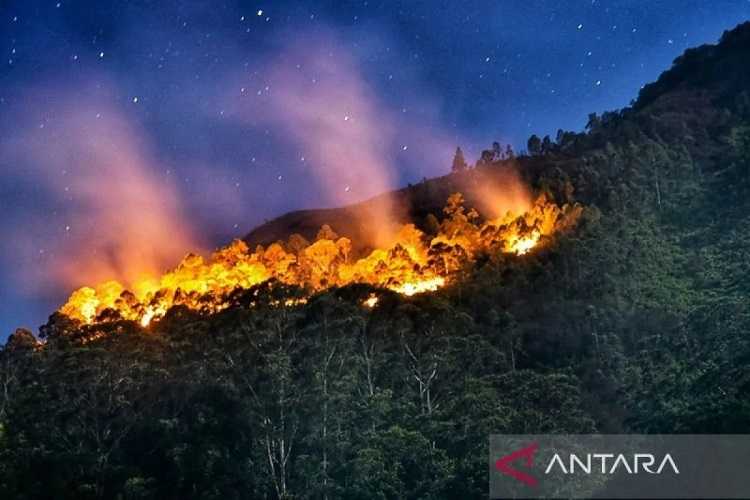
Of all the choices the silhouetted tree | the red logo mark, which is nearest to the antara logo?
the red logo mark

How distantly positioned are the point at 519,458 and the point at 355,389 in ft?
25.2

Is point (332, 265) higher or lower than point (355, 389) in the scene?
higher

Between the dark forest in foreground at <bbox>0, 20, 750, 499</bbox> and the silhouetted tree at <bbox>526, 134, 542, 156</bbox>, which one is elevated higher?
the silhouetted tree at <bbox>526, 134, 542, 156</bbox>

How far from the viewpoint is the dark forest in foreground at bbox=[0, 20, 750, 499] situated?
20547mm

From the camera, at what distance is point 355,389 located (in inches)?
972

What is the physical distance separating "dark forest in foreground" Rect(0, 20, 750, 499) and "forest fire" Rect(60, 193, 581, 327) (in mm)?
14359

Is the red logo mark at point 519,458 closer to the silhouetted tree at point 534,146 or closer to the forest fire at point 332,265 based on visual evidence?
the forest fire at point 332,265

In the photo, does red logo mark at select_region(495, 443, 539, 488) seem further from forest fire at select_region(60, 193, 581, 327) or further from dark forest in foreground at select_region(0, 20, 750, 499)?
forest fire at select_region(60, 193, 581, 327)

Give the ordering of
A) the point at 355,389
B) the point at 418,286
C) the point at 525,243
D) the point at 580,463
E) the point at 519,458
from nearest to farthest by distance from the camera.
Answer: the point at 580,463 → the point at 519,458 → the point at 355,389 → the point at 418,286 → the point at 525,243

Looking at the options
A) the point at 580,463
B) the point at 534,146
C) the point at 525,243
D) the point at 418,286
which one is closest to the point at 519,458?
the point at 580,463

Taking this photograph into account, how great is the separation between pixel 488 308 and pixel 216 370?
21741 mm

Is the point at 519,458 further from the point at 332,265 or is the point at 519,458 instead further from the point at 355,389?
the point at 332,265

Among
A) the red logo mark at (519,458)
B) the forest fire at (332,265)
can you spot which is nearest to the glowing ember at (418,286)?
the forest fire at (332,265)

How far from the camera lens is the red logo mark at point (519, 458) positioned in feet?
57.4
